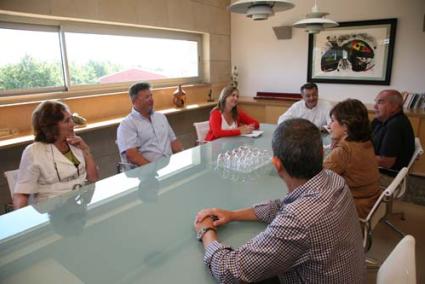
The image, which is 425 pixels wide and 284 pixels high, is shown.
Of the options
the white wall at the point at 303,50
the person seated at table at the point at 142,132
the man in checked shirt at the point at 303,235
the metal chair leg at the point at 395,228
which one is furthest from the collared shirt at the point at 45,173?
the white wall at the point at 303,50

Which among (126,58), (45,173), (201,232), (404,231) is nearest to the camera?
(201,232)

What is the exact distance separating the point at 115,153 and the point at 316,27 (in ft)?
8.04

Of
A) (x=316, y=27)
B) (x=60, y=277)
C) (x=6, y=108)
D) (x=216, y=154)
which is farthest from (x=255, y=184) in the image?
(x=6, y=108)

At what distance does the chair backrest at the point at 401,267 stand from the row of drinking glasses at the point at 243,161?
97 centimetres

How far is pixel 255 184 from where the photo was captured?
5.55 ft

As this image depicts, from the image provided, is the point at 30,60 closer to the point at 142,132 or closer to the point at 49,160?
the point at 142,132

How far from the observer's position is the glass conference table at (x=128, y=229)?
972mm

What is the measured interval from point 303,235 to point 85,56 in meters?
3.23

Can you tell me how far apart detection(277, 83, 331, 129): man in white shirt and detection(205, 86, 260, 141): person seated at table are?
1.98 ft

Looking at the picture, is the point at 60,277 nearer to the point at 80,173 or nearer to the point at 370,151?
the point at 80,173

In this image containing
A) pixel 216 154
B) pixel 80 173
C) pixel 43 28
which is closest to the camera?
pixel 80 173

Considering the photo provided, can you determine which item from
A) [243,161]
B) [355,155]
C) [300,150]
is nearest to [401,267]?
[300,150]

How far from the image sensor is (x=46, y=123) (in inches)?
74.2

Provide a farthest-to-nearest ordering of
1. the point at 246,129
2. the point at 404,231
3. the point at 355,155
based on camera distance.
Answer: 1. the point at 246,129
2. the point at 404,231
3. the point at 355,155
